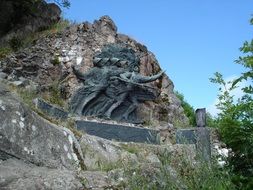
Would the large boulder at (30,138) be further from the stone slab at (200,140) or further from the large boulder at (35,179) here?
the stone slab at (200,140)

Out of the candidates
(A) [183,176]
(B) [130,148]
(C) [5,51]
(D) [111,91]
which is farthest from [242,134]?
(C) [5,51]


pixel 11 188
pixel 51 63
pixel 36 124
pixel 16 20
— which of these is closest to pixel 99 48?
pixel 51 63

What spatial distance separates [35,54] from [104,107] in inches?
108

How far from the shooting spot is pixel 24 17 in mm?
14211

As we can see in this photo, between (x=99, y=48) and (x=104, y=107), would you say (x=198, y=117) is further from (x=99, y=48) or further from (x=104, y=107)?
(x=99, y=48)

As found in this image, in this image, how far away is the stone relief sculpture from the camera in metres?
10.1

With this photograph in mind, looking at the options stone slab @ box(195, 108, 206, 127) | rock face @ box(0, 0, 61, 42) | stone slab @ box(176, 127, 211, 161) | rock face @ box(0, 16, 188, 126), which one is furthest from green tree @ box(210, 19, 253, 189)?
rock face @ box(0, 0, 61, 42)

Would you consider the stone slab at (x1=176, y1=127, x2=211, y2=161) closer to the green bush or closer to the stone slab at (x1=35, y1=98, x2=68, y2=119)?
the green bush

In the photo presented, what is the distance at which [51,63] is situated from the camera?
37.7 feet

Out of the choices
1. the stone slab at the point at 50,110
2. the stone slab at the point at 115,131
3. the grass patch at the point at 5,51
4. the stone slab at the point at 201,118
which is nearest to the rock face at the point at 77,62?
the grass patch at the point at 5,51

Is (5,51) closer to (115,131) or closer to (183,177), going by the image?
(115,131)

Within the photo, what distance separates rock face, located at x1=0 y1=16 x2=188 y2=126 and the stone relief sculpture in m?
0.40

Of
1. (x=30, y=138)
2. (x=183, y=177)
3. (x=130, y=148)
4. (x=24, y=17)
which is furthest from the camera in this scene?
(x=24, y=17)

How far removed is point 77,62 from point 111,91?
5.08ft
